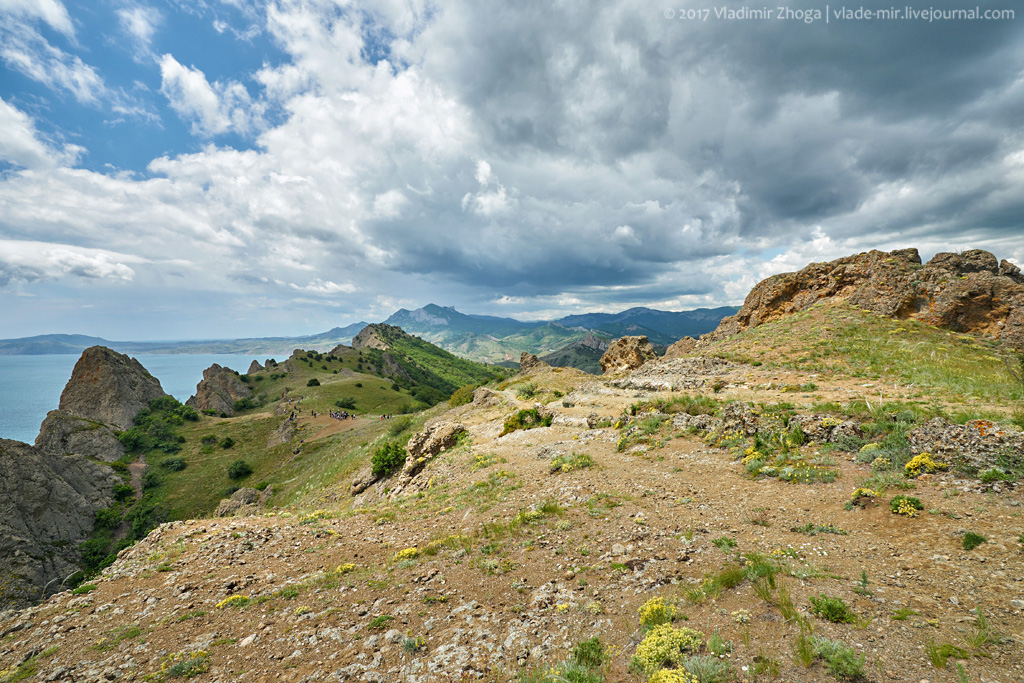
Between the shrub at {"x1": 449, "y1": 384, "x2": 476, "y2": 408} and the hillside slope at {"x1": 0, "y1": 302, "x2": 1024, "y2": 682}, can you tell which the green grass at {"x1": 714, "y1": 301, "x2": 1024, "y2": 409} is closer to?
the hillside slope at {"x1": 0, "y1": 302, "x2": 1024, "y2": 682}

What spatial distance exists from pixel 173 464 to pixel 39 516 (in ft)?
70.1

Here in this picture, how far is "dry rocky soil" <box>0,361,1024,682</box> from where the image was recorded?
20.0ft

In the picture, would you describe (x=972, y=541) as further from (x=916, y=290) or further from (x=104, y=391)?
(x=104, y=391)

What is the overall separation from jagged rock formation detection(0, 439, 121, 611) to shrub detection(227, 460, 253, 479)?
496 inches

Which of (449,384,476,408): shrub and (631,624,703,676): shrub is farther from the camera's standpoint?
(449,384,476,408): shrub

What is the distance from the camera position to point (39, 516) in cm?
3503

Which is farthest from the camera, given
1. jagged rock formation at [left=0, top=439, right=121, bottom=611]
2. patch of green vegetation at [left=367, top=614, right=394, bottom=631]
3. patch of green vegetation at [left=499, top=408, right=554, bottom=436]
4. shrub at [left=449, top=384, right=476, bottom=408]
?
shrub at [left=449, top=384, right=476, bottom=408]

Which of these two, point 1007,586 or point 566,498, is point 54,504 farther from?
point 1007,586

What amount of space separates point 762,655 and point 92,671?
13.4 m

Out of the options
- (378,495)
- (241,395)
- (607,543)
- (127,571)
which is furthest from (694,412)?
(241,395)

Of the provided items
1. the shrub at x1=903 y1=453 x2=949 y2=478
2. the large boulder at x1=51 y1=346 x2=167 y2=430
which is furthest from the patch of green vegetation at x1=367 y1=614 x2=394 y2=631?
the large boulder at x1=51 y1=346 x2=167 y2=430

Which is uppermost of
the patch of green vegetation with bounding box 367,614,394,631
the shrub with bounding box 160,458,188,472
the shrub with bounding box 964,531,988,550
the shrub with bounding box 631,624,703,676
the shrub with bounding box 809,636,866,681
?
the shrub with bounding box 964,531,988,550

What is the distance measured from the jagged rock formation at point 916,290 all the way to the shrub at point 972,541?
116ft

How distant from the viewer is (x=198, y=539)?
542 inches
